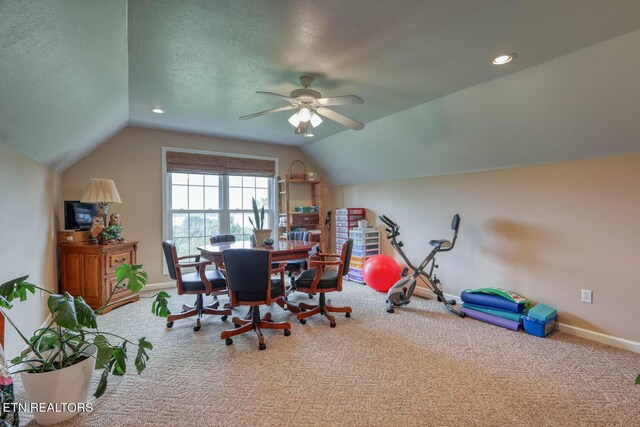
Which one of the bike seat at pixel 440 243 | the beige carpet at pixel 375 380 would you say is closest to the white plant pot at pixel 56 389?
the beige carpet at pixel 375 380

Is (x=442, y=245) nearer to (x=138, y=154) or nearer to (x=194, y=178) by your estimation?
(x=194, y=178)

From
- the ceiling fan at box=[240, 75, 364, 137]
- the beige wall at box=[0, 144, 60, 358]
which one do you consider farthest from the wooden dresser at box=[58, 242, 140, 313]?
the ceiling fan at box=[240, 75, 364, 137]

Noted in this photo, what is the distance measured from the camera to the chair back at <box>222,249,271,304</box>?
2.53 meters

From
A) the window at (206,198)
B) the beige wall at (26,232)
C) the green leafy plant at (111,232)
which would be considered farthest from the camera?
the window at (206,198)

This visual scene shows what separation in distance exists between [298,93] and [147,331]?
2.77m

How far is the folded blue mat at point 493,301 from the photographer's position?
3039 mm

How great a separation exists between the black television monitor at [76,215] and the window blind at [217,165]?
120 cm

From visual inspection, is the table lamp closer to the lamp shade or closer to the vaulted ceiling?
the lamp shade

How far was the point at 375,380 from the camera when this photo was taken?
211 centimetres

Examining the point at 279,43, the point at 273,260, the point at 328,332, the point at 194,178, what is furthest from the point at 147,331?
the point at 279,43

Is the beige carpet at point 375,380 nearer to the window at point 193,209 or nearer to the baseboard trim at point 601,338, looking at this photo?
the baseboard trim at point 601,338

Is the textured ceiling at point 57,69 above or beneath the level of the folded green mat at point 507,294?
above

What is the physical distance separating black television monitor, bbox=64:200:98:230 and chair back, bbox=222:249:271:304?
2487mm

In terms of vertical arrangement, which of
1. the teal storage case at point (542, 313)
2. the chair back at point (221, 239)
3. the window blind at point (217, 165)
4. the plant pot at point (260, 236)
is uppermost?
the window blind at point (217, 165)
